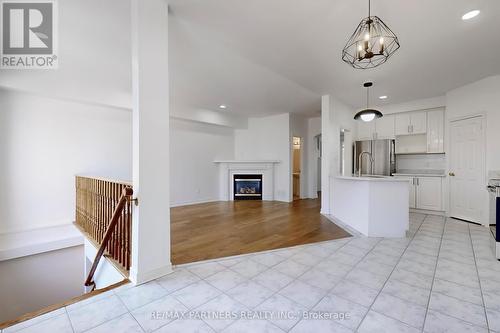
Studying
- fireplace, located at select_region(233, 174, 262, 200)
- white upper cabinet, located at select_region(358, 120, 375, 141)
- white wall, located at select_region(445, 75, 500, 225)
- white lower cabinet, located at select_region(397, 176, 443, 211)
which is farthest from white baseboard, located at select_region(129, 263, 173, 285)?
white upper cabinet, located at select_region(358, 120, 375, 141)

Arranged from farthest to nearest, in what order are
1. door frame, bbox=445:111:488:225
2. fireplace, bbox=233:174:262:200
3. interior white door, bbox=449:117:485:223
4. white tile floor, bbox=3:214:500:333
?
fireplace, bbox=233:174:262:200
interior white door, bbox=449:117:485:223
door frame, bbox=445:111:488:225
white tile floor, bbox=3:214:500:333

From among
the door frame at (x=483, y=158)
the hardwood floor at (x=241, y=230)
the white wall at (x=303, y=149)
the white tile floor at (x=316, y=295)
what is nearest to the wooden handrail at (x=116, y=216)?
the white tile floor at (x=316, y=295)

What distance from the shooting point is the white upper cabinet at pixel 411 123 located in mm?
5358

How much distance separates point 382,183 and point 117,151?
523cm

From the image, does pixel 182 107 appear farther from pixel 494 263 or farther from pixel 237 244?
pixel 494 263

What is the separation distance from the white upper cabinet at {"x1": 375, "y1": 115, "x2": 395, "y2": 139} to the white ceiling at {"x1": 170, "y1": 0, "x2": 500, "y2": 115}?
85 cm

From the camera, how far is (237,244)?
3166 millimetres

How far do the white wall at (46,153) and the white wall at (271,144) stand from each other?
3.96 m

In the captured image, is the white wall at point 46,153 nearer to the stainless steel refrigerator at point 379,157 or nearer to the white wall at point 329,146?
the white wall at point 329,146

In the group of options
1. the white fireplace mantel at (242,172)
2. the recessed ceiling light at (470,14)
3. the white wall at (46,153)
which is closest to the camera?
the recessed ceiling light at (470,14)

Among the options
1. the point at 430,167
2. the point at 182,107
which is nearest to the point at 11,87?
the point at 182,107

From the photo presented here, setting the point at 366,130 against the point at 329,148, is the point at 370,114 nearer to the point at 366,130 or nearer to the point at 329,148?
the point at 329,148

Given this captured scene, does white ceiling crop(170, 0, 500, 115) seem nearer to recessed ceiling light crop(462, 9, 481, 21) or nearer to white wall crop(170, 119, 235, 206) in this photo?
recessed ceiling light crop(462, 9, 481, 21)

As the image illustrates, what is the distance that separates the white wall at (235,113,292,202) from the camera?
686 centimetres
